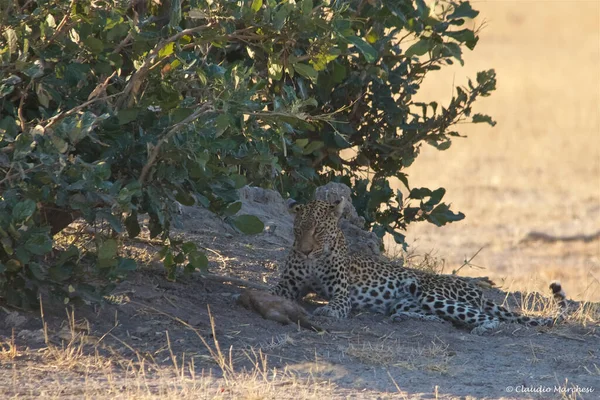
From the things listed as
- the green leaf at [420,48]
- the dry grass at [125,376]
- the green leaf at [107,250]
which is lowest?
the dry grass at [125,376]

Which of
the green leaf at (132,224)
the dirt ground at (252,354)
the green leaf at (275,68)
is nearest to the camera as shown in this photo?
the dirt ground at (252,354)

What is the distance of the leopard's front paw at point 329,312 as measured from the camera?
7987 mm

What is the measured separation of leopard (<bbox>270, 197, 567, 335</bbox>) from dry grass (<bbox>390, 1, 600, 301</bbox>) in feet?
6.75

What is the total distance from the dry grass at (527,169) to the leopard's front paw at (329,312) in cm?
302

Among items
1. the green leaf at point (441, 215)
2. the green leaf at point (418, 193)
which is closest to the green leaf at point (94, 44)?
the green leaf at point (418, 193)

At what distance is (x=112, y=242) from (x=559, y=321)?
352 centimetres

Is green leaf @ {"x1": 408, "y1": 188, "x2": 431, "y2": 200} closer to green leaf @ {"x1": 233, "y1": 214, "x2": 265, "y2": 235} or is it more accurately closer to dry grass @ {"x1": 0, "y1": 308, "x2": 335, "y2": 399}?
green leaf @ {"x1": 233, "y1": 214, "x2": 265, "y2": 235}

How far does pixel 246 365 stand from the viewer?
6.43 m

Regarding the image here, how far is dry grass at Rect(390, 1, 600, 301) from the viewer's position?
15078 mm

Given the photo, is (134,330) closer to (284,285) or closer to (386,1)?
(284,285)

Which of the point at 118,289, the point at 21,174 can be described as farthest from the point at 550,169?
the point at 21,174

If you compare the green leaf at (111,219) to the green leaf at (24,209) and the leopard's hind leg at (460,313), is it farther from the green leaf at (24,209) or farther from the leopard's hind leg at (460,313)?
the leopard's hind leg at (460,313)

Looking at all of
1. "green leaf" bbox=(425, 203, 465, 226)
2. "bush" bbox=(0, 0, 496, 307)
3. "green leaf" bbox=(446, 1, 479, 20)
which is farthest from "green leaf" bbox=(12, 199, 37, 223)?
"green leaf" bbox=(425, 203, 465, 226)

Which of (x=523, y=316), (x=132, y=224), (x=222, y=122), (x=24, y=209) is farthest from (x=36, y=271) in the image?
(x=523, y=316)
